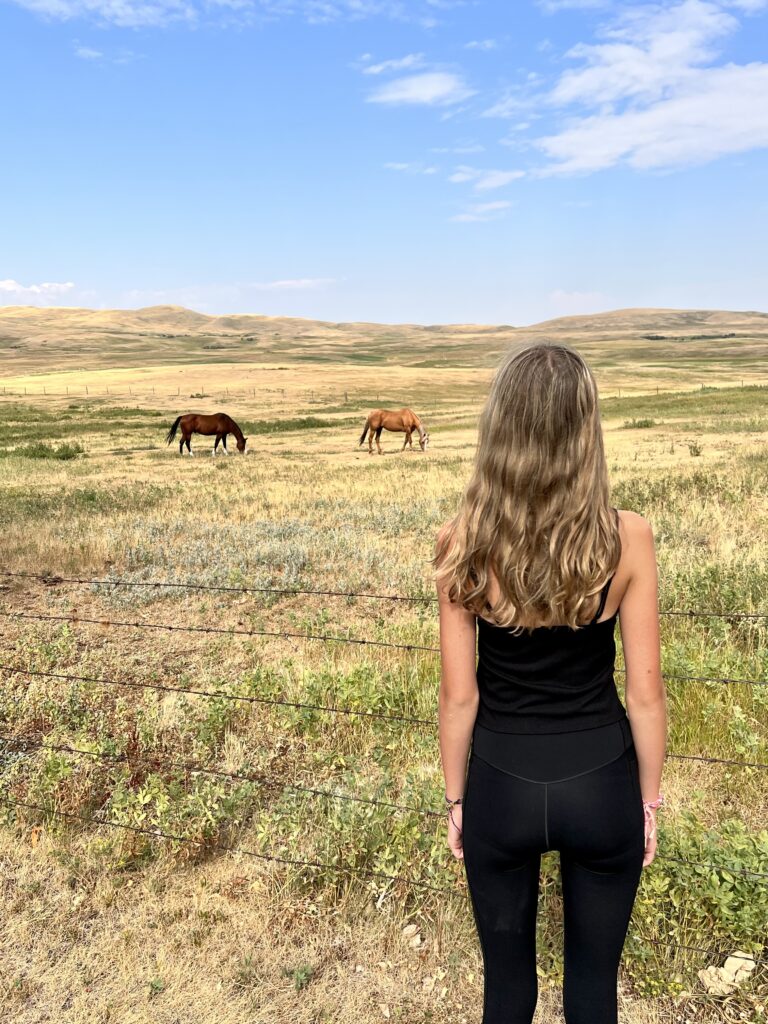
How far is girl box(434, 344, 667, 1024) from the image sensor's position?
1853 millimetres

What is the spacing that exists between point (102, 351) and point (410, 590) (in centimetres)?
15939

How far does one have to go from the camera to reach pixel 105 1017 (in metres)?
2.85

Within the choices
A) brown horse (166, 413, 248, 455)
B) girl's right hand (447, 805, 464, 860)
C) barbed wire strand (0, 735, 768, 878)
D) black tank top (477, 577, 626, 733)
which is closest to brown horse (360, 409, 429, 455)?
brown horse (166, 413, 248, 455)

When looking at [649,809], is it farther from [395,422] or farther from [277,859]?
[395,422]

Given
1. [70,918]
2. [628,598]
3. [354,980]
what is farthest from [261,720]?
[628,598]

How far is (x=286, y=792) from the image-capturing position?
4.00m

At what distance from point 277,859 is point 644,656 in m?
2.31

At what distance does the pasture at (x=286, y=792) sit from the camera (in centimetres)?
293

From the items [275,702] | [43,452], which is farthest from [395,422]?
[275,702]

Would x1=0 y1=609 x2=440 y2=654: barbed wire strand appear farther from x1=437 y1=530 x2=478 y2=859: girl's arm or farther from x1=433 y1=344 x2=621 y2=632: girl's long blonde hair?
x1=433 y1=344 x2=621 y2=632: girl's long blonde hair

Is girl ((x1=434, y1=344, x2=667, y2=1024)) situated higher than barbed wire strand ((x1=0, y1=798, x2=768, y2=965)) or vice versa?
girl ((x1=434, y1=344, x2=667, y2=1024))

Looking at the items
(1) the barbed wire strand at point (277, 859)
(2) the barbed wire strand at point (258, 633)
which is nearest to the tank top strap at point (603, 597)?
(1) the barbed wire strand at point (277, 859)

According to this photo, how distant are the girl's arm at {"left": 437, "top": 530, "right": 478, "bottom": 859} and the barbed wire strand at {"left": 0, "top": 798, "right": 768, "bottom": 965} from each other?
1240 mm

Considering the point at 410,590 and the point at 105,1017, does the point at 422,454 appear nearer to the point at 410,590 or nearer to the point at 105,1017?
the point at 410,590
